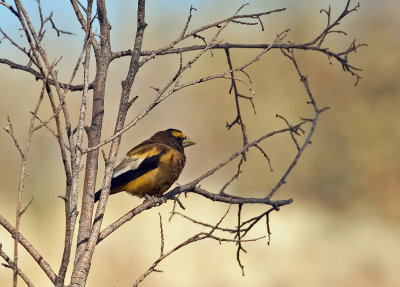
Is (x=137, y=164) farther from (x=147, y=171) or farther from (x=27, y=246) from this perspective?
(x=27, y=246)

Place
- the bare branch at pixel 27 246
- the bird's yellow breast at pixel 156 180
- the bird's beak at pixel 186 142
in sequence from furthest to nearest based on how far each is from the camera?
the bird's beak at pixel 186 142 → the bird's yellow breast at pixel 156 180 → the bare branch at pixel 27 246

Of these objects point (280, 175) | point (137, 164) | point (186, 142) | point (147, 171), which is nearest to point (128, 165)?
point (137, 164)

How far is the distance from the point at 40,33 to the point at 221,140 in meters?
22.6

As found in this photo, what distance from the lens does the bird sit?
7355mm

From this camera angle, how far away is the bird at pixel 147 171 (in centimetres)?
736

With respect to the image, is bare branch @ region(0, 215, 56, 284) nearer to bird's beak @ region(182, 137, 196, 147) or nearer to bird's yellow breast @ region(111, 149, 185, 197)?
bird's yellow breast @ region(111, 149, 185, 197)

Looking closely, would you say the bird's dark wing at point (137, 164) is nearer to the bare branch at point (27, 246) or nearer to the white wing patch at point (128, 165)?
the white wing patch at point (128, 165)

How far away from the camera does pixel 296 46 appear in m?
5.02

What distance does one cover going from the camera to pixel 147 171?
7.38 m

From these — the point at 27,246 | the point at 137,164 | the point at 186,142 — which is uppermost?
the point at 186,142

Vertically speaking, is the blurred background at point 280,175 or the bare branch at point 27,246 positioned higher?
the blurred background at point 280,175

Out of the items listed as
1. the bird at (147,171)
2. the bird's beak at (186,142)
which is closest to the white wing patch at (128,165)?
the bird at (147,171)

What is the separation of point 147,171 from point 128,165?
0.21 m

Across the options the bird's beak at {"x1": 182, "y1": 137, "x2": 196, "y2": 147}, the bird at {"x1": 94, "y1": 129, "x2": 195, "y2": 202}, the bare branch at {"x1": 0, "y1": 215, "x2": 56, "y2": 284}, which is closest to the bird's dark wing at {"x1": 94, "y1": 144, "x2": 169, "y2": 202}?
the bird at {"x1": 94, "y1": 129, "x2": 195, "y2": 202}
